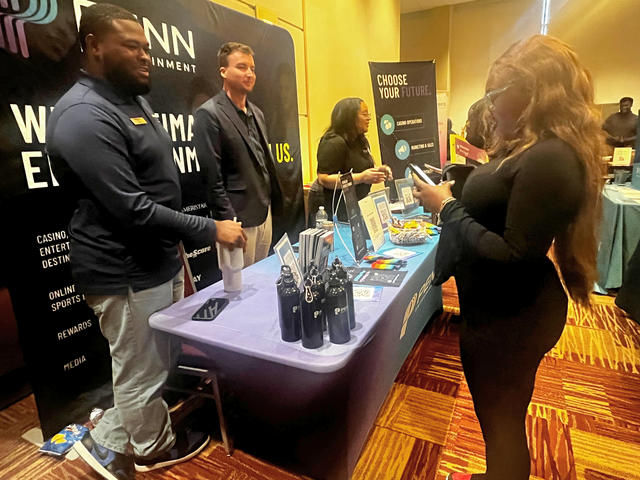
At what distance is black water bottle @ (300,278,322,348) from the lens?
1.08 m

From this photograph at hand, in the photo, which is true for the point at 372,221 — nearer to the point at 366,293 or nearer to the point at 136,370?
the point at 366,293

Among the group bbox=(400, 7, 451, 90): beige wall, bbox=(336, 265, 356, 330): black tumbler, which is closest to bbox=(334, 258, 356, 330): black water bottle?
bbox=(336, 265, 356, 330): black tumbler

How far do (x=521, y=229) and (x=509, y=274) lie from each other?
146mm

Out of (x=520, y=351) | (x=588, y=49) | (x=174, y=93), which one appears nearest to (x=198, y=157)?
(x=174, y=93)

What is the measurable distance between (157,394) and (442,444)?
3.97ft

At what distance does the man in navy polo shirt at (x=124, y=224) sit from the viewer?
118 cm

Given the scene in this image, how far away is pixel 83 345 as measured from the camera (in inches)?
70.7

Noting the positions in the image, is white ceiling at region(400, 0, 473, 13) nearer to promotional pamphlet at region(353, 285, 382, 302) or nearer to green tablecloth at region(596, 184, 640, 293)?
green tablecloth at region(596, 184, 640, 293)

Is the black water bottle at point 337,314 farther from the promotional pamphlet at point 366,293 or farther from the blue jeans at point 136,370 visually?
the blue jeans at point 136,370

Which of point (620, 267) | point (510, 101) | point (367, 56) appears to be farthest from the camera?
point (367, 56)

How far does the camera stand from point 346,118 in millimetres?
2459

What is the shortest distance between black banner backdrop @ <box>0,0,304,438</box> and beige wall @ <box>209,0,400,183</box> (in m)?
0.86

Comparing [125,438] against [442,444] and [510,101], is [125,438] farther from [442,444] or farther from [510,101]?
[510,101]

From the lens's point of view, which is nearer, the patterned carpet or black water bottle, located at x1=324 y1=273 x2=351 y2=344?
black water bottle, located at x1=324 y1=273 x2=351 y2=344
